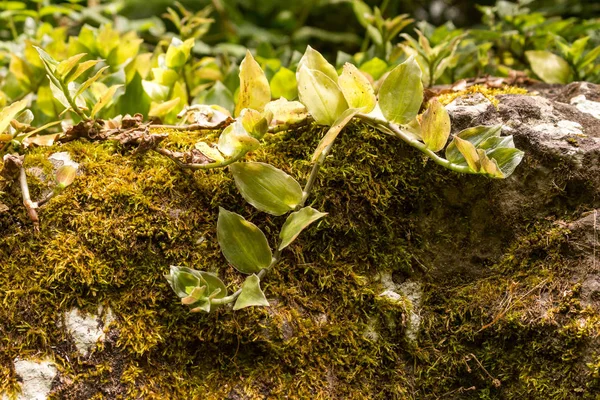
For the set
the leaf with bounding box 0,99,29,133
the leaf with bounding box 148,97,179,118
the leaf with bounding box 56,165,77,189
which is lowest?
the leaf with bounding box 148,97,179,118

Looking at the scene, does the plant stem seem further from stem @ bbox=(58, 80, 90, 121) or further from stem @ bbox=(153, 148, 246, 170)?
stem @ bbox=(58, 80, 90, 121)

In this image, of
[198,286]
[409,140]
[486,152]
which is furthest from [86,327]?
[486,152]

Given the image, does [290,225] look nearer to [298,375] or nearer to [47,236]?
[298,375]

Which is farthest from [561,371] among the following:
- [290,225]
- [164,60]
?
[164,60]

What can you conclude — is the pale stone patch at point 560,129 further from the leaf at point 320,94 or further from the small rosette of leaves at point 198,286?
the small rosette of leaves at point 198,286

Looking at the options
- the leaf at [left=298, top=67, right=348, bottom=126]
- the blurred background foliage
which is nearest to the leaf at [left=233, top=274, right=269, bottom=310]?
the leaf at [left=298, top=67, right=348, bottom=126]
